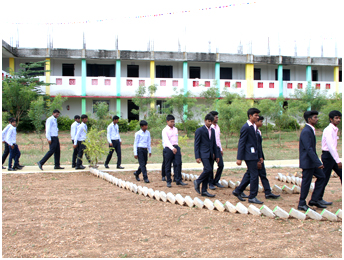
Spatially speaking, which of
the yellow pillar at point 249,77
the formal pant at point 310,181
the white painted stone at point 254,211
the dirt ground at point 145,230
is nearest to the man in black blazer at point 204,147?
the dirt ground at point 145,230

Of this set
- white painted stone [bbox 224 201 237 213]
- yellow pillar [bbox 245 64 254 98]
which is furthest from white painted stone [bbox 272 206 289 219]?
yellow pillar [bbox 245 64 254 98]

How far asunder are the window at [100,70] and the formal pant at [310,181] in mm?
23934

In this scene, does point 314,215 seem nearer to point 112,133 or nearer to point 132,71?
point 112,133

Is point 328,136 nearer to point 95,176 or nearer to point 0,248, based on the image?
point 0,248

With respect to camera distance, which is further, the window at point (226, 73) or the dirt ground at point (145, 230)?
the window at point (226, 73)

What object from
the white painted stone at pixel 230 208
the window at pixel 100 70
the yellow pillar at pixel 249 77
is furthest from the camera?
the window at pixel 100 70

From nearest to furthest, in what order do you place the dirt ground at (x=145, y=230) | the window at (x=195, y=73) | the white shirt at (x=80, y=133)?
1. the dirt ground at (x=145, y=230)
2. the white shirt at (x=80, y=133)
3. the window at (x=195, y=73)

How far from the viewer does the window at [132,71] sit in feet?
91.9

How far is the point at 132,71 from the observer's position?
92.2 feet

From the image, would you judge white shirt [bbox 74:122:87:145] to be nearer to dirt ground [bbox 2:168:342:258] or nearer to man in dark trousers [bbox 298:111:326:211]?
dirt ground [bbox 2:168:342:258]

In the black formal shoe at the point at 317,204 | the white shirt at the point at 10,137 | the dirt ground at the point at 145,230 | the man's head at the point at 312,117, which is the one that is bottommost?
the dirt ground at the point at 145,230

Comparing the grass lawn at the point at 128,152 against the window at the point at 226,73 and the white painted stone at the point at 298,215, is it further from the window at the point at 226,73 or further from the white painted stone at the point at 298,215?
the window at the point at 226,73

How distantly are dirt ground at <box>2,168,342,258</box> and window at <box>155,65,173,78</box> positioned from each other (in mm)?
22102

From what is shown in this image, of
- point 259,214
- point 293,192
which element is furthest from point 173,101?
point 259,214
